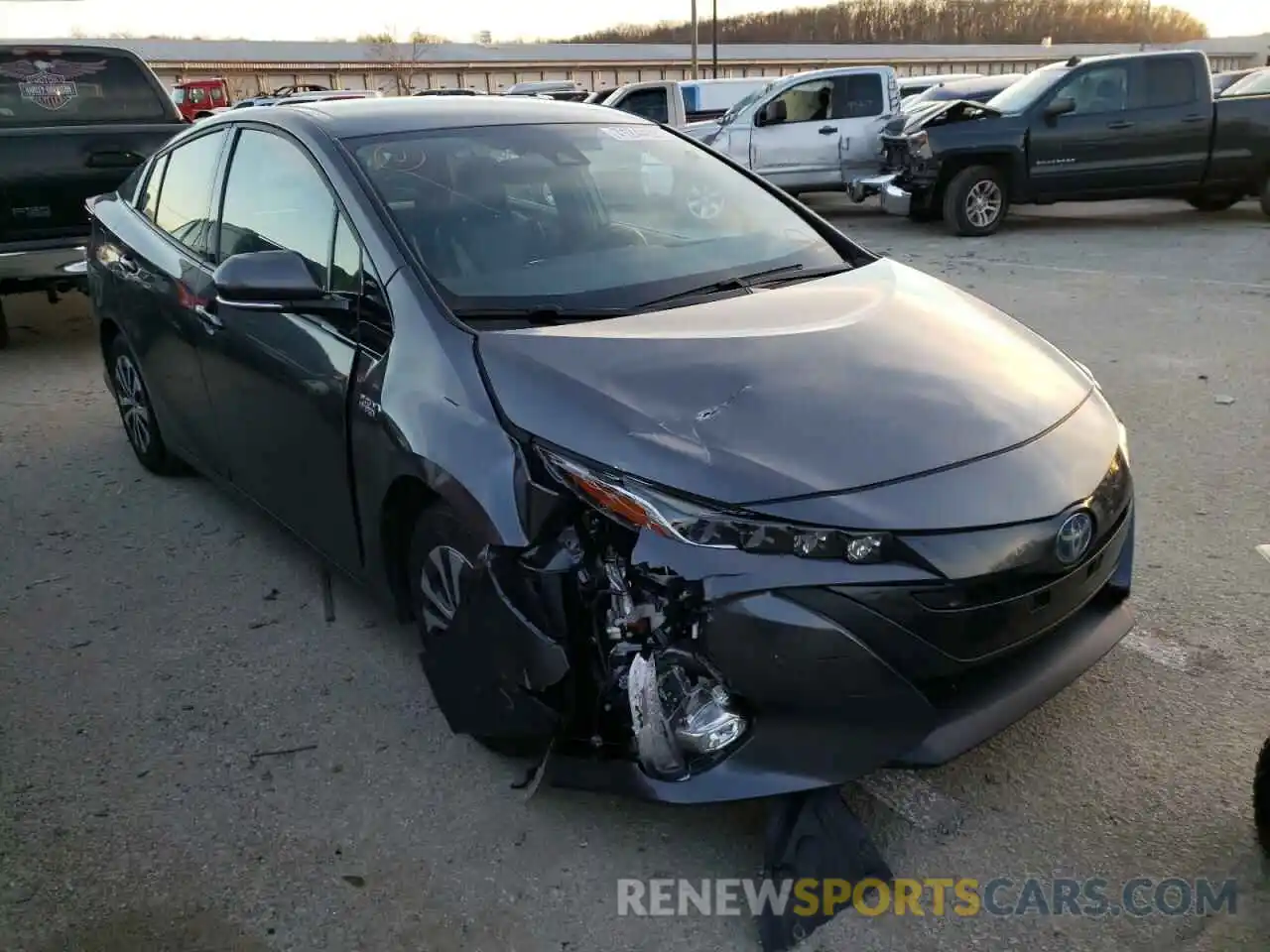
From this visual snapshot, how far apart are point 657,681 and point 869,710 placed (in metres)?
0.46

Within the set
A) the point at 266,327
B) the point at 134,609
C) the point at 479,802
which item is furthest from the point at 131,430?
the point at 479,802

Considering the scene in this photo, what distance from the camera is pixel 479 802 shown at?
274cm

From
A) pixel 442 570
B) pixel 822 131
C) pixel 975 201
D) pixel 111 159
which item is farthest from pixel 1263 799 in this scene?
pixel 822 131

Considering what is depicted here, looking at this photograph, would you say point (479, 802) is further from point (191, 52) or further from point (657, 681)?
point (191, 52)

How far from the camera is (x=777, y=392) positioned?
8.27ft

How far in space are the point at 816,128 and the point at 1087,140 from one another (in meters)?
3.62

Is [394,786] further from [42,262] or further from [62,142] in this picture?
[62,142]

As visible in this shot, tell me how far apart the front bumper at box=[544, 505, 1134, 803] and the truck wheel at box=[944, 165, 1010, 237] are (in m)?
10.3

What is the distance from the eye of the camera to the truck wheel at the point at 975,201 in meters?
11.8

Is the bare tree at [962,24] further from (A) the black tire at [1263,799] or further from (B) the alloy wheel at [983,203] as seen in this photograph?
(A) the black tire at [1263,799]

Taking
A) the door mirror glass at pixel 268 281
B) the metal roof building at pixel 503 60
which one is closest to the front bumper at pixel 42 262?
the door mirror glass at pixel 268 281

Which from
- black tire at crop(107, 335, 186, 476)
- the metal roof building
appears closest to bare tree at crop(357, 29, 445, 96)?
the metal roof building

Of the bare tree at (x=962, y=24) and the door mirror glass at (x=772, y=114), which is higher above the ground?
the bare tree at (x=962, y=24)

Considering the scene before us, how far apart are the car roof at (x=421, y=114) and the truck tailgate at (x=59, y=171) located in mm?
3796
